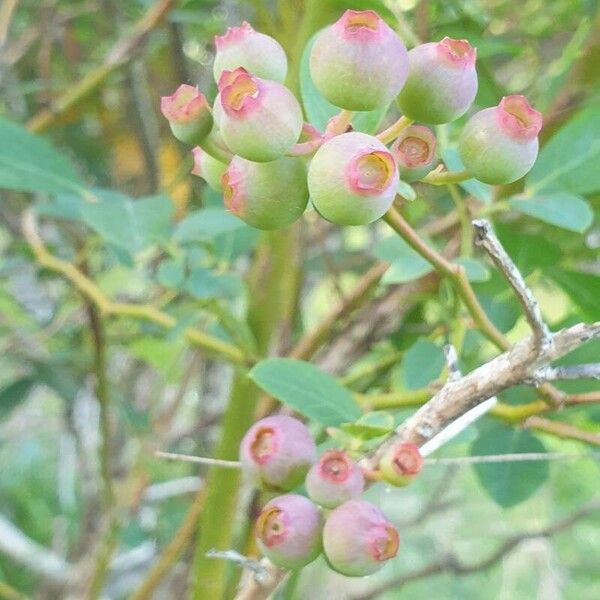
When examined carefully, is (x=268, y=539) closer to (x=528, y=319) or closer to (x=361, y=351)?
(x=528, y=319)

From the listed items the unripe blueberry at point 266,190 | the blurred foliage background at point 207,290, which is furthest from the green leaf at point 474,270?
the unripe blueberry at point 266,190

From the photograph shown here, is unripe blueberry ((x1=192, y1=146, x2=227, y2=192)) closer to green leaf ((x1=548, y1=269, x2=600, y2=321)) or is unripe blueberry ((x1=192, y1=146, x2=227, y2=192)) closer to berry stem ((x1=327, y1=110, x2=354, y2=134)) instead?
berry stem ((x1=327, y1=110, x2=354, y2=134))

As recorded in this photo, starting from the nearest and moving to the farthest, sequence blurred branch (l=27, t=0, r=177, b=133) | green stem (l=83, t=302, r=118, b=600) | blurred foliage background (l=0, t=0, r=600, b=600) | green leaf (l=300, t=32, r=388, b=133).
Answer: green leaf (l=300, t=32, r=388, b=133) → blurred foliage background (l=0, t=0, r=600, b=600) → green stem (l=83, t=302, r=118, b=600) → blurred branch (l=27, t=0, r=177, b=133)

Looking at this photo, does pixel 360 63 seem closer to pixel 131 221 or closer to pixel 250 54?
pixel 250 54

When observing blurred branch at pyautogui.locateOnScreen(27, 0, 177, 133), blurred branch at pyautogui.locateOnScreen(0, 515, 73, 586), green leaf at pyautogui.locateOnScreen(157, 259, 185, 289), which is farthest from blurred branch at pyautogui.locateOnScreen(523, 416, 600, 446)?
Answer: blurred branch at pyautogui.locateOnScreen(0, 515, 73, 586)

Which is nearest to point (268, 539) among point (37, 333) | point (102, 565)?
point (102, 565)

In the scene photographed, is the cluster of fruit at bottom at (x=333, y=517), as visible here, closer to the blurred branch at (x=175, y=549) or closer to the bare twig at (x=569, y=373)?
the bare twig at (x=569, y=373)
